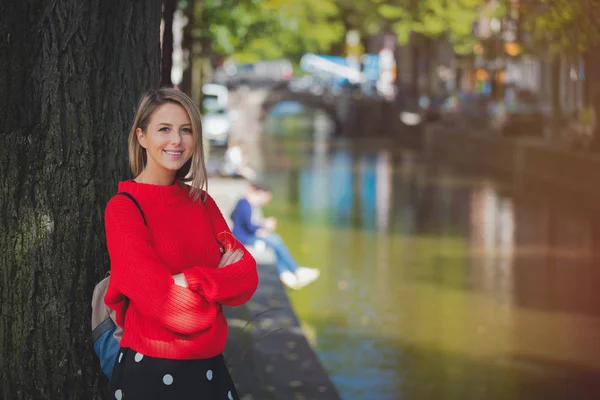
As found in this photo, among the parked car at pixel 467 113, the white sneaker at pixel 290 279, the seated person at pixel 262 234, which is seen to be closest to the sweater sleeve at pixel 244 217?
the seated person at pixel 262 234

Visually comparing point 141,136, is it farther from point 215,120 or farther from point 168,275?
point 215,120

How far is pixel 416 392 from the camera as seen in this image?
28.3ft

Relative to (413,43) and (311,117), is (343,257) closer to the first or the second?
(413,43)

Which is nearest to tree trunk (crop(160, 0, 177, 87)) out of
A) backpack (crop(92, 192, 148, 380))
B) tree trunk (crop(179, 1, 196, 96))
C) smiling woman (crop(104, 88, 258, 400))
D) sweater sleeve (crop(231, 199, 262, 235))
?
sweater sleeve (crop(231, 199, 262, 235))

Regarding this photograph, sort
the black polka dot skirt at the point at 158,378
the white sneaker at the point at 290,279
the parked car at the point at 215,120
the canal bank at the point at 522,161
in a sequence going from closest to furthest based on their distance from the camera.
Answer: the black polka dot skirt at the point at 158,378, the white sneaker at the point at 290,279, the canal bank at the point at 522,161, the parked car at the point at 215,120

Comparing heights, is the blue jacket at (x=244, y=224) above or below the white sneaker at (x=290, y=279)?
above

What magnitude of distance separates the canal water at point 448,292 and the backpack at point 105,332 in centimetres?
435

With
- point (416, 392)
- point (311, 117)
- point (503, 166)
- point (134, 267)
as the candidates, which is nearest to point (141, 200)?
point (134, 267)

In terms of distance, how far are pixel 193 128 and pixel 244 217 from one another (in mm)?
8522

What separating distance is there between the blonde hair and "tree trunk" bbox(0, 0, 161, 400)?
2.69 ft

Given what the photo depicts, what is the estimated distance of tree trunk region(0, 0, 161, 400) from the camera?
4859 millimetres

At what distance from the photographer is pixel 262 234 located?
12.5 metres

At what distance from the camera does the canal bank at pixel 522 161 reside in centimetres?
2542

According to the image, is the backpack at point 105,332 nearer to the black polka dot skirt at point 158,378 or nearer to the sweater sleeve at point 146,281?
the black polka dot skirt at point 158,378
